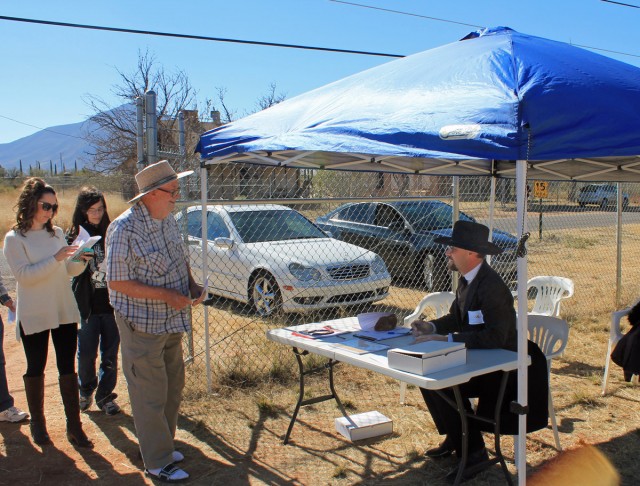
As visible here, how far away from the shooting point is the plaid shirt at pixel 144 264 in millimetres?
3500

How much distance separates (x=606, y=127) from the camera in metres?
3.05

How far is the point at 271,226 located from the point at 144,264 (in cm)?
460

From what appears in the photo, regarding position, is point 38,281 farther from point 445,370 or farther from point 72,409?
point 445,370

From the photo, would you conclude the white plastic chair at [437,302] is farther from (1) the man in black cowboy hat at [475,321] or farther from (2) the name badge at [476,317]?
(2) the name badge at [476,317]

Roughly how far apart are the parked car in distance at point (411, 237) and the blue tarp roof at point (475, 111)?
5.03 metres

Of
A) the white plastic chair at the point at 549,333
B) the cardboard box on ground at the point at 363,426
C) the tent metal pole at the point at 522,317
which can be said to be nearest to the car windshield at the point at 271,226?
the cardboard box on ground at the point at 363,426

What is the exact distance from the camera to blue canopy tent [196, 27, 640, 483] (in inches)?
117

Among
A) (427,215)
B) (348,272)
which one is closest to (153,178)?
(348,272)

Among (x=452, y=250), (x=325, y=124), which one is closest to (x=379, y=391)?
(x=452, y=250)

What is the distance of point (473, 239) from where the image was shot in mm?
3732

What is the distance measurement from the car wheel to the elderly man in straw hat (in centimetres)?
337

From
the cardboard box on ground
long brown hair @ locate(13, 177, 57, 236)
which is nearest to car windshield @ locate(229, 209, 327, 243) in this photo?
the cardboard box on ground

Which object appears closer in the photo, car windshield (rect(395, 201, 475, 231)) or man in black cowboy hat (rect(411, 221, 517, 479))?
man in black cowboy hat (rect(411, 221, 517, 479))

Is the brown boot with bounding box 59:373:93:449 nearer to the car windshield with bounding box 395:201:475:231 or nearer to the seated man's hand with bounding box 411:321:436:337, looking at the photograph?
the seated man's hand with bounding box 411:321:436:337
